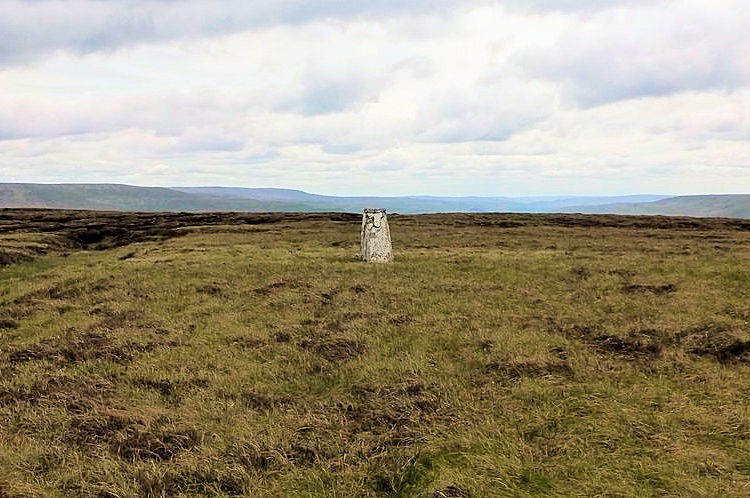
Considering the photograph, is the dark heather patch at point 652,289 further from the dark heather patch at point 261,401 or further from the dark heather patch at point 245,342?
the dark heather patch at point 261,401

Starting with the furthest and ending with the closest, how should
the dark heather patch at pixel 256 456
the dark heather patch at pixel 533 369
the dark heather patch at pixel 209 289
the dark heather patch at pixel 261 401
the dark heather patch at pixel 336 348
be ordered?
the dark heather patch at pixel 209 289, the dark heather patch at pixel 336 348, the dark heather patch at pixel 533 369, the dark heather patch at pixel 261 401, the dark heather patch at pixel 256 456

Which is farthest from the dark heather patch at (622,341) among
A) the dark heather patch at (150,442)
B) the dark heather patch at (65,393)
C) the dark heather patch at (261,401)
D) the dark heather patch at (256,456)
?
the dark heather patch at (65,393)

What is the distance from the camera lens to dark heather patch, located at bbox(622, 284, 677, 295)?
19250 mm

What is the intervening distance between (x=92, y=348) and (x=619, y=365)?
13433 mm

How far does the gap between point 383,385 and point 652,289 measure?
1361cm

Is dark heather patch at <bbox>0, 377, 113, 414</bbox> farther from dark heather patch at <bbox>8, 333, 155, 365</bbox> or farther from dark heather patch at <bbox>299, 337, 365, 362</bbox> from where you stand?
dark heather patch at <bbox>299, 337, 365, 362</bbox>

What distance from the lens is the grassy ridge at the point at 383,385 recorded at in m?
7.38

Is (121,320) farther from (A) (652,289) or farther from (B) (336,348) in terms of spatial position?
(A) (652,289)

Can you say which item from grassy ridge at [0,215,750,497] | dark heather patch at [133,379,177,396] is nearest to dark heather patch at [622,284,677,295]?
grassy ridge at [0,215,750,497]

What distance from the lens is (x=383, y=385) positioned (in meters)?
11.0

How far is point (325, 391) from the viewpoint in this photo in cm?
1109

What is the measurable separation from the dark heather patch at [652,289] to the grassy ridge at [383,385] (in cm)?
20

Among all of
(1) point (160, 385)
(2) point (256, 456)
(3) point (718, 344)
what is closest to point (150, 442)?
(2) point (256, 456)

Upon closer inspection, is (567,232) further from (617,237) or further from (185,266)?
(185,266)
